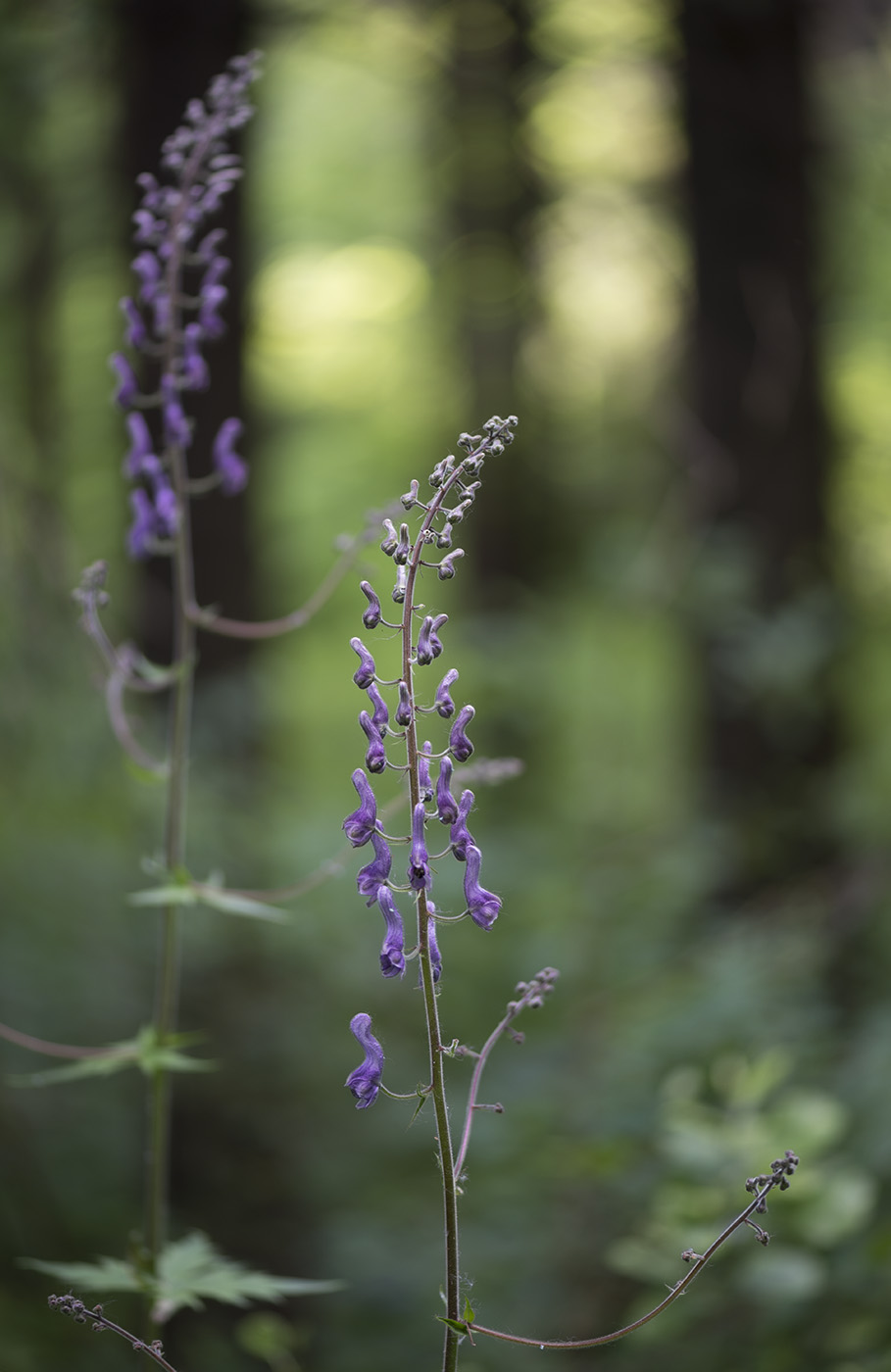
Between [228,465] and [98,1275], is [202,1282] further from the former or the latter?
[228,465]

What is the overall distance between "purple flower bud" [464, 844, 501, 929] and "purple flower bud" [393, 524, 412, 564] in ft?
1.65

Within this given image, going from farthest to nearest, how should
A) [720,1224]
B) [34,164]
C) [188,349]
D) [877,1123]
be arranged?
1. [34,164]
2. [877,1123]
3. [720,1224]
4. [188,349]

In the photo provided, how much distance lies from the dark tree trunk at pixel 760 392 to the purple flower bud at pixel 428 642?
19.1 ft

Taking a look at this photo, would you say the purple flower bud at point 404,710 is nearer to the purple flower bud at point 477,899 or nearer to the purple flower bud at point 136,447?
the purple flower bud at point 477,899

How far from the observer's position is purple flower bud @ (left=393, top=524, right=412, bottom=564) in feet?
5.88

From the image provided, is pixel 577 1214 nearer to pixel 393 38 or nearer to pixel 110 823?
pixel 110 823

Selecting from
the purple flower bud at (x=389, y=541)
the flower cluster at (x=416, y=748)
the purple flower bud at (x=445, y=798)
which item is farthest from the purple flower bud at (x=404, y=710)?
the purple flower bud at (x=389, y=541)

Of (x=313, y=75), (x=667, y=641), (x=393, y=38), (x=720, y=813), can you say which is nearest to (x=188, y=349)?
(x=720, y=813)

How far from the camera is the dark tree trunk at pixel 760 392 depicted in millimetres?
7523

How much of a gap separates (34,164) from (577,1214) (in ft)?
24.4

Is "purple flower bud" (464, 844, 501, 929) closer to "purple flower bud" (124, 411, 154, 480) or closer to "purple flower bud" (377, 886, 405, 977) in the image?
"purple flower bud" (377, 886, 405, 977)

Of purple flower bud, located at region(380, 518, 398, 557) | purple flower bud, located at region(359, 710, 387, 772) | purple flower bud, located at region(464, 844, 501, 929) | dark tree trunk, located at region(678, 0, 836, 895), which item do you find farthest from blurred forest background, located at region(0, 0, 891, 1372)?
purple flower bud, located at region(464, 844, 501, 929)

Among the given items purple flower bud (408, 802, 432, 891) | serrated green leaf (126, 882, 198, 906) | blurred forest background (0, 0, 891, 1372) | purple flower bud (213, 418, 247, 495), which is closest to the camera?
purple flower bud (408, 802, 432, 891)

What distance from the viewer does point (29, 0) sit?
20.2ft
